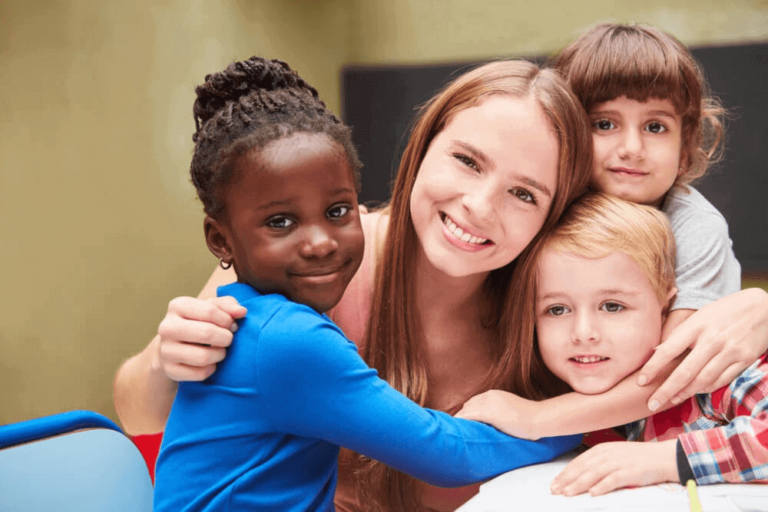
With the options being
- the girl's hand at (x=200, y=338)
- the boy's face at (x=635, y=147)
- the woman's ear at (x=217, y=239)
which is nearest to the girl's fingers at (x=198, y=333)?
the girl's hand at (x=200, y=338)

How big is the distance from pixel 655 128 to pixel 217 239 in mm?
1062

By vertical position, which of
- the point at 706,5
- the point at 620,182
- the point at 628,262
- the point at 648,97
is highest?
the point at 706,5

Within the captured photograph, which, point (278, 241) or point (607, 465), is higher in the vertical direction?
point (278, 241)

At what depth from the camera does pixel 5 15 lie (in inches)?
68.6

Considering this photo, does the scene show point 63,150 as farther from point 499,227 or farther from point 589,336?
point 589,336

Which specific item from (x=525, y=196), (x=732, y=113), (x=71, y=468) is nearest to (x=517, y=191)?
(x=525, y=196)

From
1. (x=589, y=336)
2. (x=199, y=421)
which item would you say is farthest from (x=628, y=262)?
(x=199, y=421)

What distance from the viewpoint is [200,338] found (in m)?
0.94

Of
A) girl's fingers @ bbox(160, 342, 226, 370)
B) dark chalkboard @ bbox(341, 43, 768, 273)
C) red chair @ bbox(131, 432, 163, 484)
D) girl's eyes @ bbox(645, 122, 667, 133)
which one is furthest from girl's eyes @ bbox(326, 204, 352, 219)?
dark chalkboard @ bbox(341, 43, 768, 273)

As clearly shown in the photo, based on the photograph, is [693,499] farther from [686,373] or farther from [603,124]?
[603,124]

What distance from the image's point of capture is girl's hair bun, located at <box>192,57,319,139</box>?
1.04 meters

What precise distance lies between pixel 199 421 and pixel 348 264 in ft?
1.02

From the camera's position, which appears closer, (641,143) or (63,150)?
(641,143)

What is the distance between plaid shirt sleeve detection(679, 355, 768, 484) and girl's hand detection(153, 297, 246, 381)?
72cm
